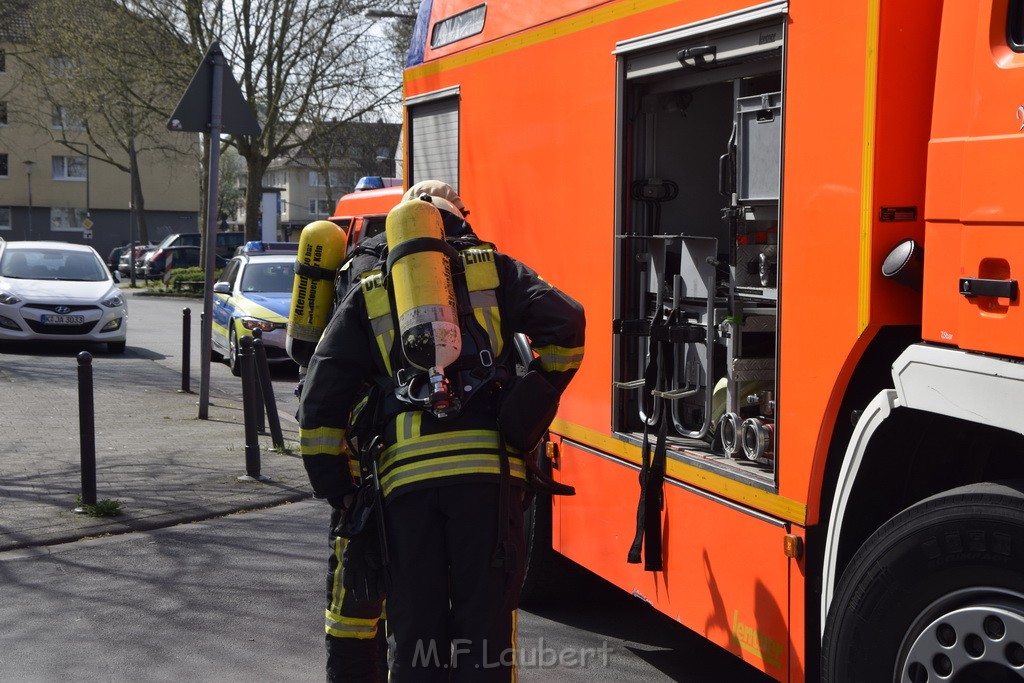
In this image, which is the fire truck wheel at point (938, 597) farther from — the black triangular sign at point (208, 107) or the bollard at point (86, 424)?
the black triangular sign at point (208, 107)

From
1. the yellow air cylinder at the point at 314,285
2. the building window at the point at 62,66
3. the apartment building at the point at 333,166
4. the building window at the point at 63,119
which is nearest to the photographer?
the yellow air cylinder at the point at 314,285

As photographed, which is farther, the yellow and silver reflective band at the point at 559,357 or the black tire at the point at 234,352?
the black tire at the point at 234,352

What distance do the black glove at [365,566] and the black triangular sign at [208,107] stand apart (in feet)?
21.6

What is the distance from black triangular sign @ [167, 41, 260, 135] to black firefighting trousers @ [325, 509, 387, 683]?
6368mm

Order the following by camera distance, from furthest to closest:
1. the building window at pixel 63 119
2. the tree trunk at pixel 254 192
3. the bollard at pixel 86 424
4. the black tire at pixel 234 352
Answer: the building window at pixel 63 119
the tree trunk at pixel 254 192
the black tire at pixel 234 352
the bollard at pixel 86 424

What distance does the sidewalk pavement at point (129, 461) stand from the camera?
277 inches

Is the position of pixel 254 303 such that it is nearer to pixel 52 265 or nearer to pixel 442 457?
pixel 52 265

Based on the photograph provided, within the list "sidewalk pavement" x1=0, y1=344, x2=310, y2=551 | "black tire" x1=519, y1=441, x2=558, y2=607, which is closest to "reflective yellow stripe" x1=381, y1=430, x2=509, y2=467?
"black tire" x1=519, y1=441, x2=558, y2=607

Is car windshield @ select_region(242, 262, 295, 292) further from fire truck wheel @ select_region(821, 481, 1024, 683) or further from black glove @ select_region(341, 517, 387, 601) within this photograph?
fire truck wheel @ select_region(821, 481, 1024, 683)

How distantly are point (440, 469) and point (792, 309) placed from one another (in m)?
1.12

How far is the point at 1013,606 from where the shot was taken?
250cm

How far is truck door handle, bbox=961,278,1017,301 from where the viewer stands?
2.56 m

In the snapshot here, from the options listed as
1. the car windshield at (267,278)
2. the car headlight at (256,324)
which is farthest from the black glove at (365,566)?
the car windshield at (267,278)

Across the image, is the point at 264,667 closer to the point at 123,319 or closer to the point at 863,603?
the point at 863,603
